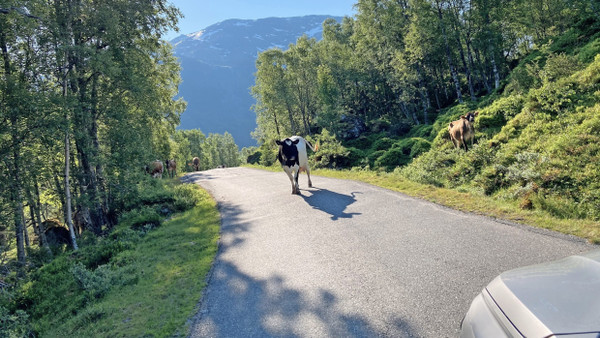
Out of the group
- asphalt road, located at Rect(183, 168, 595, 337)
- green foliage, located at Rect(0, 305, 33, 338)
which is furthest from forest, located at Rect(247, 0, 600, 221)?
green foliage, located at Rect(0, 305, 33, 338)

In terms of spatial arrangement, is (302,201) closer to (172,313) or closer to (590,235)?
(172,313)

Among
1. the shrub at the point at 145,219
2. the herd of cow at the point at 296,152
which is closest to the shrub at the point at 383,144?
the herd of cow at the point at 296,152

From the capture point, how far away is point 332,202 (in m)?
10.9

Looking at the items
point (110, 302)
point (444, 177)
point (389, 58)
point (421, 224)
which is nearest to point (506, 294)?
point (421, 224)

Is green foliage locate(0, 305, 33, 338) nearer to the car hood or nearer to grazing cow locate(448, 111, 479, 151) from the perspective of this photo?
the car hood

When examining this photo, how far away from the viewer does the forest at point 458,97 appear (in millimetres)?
9211

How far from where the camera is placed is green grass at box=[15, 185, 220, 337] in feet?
17.3

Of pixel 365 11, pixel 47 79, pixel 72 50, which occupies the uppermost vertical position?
pixel 365 11

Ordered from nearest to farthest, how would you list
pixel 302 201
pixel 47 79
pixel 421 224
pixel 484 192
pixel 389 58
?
pixel 421 224
pixel 484 192
pixel 302 201
pixel 47 79
pixel 389 58

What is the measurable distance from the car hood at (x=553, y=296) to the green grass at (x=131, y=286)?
14.4ft

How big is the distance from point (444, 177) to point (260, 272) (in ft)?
32.4

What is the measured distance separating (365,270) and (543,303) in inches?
145

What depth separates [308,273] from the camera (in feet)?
19.6

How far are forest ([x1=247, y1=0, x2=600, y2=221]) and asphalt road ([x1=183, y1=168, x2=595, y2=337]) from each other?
241 cm
